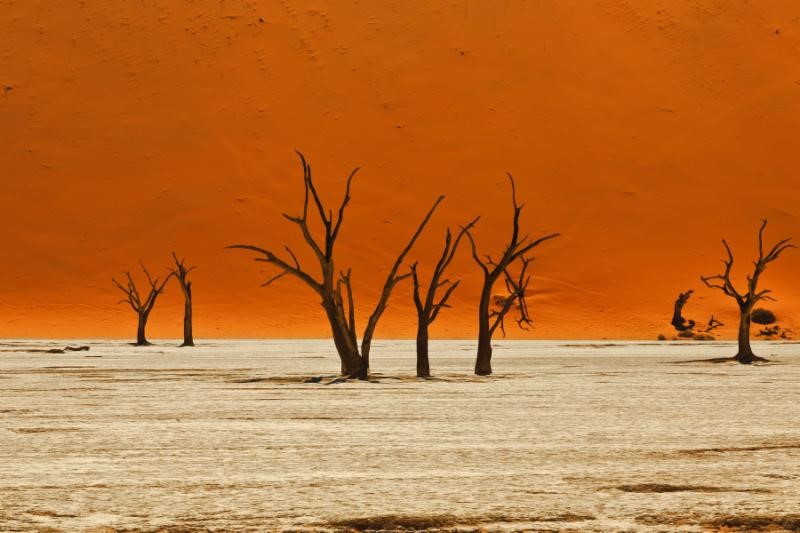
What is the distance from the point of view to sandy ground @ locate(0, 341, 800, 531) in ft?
22.6

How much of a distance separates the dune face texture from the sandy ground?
38.1 metres

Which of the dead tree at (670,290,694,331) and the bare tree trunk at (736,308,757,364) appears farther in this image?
the dead tree at (670,290,694,331)

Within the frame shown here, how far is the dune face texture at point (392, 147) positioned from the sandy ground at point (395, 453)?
125 feet

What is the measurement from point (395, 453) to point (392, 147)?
56.2 m

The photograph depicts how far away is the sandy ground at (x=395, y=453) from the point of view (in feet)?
22.6

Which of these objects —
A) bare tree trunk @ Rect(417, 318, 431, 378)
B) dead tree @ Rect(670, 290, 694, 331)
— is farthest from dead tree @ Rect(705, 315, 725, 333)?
bare tree trunk @ Rect(417, 318, 431, 378)

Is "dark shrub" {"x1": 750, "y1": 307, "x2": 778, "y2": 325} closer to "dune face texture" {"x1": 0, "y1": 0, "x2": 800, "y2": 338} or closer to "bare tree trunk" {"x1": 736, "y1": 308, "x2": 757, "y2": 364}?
"dune face texture" {"x1": 0, "y1": 0, "x2": 800, "y2": 338}

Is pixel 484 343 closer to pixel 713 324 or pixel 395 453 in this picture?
pixel 395 453

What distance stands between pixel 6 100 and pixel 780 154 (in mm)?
36639

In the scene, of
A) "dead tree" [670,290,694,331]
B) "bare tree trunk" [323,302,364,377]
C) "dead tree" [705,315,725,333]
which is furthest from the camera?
"dead tree" [705,315,725,333]

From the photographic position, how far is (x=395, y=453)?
960cm

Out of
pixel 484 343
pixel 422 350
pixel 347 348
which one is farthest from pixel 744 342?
pixel 347 348

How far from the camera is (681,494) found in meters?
7.45

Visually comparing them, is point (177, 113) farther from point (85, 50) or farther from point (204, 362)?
point (204, 362)
